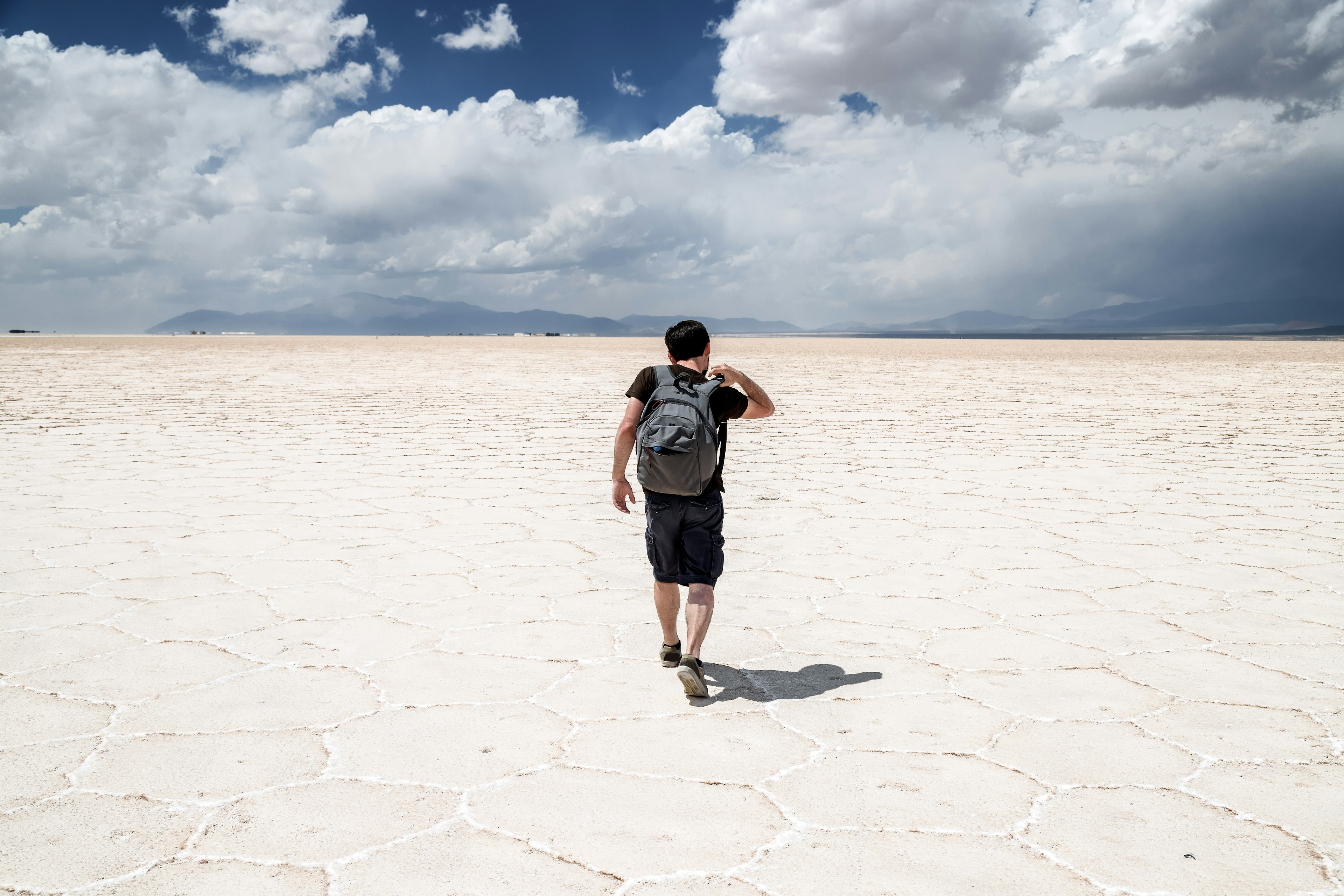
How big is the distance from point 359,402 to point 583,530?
7927 mm

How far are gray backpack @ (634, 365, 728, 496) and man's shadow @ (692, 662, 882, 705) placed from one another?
0.62 meters

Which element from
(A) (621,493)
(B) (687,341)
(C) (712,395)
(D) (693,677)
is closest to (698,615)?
(D) (693,677)

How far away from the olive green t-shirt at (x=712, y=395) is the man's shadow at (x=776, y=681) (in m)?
Result: 0.59

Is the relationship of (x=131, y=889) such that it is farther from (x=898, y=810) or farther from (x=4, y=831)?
(x=898, y=810)

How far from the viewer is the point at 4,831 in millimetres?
1974

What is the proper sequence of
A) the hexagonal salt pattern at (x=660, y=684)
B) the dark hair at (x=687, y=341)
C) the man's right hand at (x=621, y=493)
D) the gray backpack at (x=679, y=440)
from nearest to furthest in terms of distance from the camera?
the hexagonal salt pattern at (x=660, y=684) → the gray backpack at (x=679, y=440) → the dark hair at (x=687, y=341) → the man's right hand at (x=621, y=493)

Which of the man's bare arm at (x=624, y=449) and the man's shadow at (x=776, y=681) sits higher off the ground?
the man's bare arm at (x=624, y=449)

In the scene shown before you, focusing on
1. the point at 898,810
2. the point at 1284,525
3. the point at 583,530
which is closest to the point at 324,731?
the point at 898,810

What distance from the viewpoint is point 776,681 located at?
2865mm

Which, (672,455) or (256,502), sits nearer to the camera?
(672,455)

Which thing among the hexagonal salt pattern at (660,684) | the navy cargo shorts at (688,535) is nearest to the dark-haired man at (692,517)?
the navy cargo shorts at (688,535)

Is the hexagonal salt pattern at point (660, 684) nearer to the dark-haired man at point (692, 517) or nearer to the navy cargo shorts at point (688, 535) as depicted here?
the dark-haired man at point (692, 517)

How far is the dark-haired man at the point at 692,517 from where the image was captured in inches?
106

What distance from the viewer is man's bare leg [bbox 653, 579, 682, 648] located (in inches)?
112
